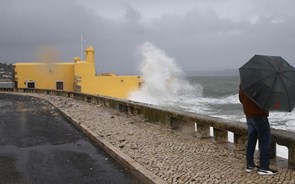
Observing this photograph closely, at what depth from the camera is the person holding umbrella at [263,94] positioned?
5.52 m

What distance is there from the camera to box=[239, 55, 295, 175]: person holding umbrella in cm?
552

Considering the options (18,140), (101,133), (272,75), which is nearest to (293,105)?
(272,75)

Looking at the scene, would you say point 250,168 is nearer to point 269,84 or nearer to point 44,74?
point 269,84

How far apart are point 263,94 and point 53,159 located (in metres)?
4.49

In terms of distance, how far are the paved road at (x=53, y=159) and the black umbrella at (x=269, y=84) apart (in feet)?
7.82

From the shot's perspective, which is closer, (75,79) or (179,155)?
(179,155)

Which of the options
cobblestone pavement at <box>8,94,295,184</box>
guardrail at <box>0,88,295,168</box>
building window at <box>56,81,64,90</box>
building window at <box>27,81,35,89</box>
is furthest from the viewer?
building window at <box>27,81,35,89</box>

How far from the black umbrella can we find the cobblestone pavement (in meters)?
1.09

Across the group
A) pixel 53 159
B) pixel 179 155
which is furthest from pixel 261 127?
pixel 53 159

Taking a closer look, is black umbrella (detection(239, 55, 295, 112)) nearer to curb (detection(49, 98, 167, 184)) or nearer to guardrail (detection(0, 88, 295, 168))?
guardrail (detection(0, 88, 295, 168))

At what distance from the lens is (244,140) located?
7195mm

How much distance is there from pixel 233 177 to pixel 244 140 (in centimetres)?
157

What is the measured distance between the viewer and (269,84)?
18.1 feet

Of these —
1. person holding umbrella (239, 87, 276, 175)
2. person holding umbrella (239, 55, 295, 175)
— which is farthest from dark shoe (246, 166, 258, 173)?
person holding umbrella (239, 87, 276, 175)
